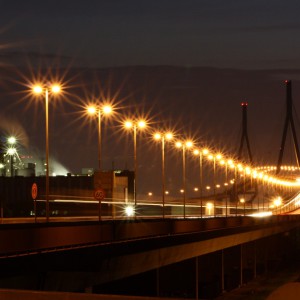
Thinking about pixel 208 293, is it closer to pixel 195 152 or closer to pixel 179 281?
pixel 179 281

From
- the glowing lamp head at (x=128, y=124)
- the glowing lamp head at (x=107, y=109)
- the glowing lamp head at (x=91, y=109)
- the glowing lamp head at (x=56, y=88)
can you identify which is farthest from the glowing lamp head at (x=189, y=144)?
the glowing lamp head at (x=56, y=88)

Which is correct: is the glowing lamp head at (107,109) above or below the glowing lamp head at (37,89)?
above

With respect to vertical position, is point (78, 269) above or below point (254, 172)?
below

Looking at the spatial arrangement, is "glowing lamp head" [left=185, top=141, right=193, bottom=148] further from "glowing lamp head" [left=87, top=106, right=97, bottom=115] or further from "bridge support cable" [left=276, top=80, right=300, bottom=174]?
"bridge support cable" [left=276, top=80, right=300, bottom=174]

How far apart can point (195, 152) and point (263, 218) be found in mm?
15401

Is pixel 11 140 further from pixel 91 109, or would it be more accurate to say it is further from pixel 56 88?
pixel 56 88

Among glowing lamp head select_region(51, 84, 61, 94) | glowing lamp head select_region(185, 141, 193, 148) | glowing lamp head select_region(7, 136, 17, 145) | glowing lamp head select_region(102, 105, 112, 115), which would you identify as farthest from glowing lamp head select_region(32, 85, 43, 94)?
glowing lamp head select_region(7, 136, 17, 145)

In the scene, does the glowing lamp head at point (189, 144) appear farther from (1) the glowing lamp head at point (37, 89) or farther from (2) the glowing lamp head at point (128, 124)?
(1) the glowing lamp head at point (37, 89)

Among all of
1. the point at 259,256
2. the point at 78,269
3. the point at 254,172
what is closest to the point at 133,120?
the point at 78,269

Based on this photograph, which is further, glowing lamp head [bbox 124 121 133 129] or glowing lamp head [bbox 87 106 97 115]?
glowing lamp head [bbox 124 121 133 129]

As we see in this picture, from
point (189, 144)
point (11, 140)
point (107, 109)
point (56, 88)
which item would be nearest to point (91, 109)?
point (107, 109)

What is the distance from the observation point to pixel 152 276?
70.4 metres

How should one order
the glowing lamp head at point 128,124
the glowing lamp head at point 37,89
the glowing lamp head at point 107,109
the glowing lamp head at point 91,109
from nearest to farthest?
the glowing lamp head at point 37,89 < the glowing lamp head at point 107,109 < the glowing lamp head at point 91,109 < the glowing lamp head at point 128,124

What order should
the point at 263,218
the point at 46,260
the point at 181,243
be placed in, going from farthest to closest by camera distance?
1. the point at 263,218
2. the point at 181,243
3. the point at 46,260
